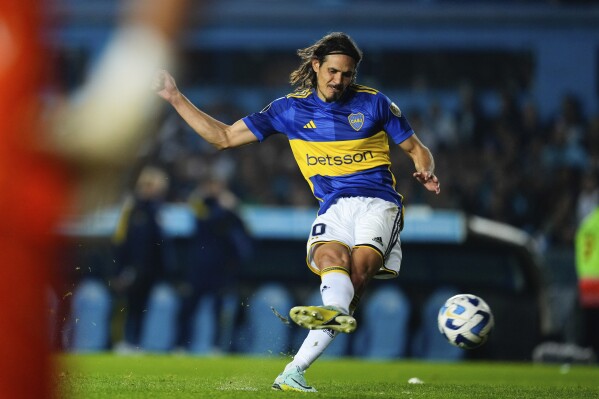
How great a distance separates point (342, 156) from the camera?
24.2 feet

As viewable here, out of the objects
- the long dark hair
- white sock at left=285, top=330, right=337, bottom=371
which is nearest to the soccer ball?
white sock at left=285, top=330, right=337, bottom=371

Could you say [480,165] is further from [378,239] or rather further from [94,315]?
[378,239]

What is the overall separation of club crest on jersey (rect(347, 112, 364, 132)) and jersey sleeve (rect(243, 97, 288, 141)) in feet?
1.54

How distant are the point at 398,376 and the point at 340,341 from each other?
495 cm

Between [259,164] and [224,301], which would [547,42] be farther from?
[224,301]

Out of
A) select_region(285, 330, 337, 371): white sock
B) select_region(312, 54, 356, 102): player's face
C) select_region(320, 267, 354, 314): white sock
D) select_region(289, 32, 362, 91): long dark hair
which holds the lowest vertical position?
select_region(285, 330, 337, 371): white sock

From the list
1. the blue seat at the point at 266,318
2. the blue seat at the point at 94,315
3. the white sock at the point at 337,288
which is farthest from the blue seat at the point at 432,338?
the white sock at the point at 337,288

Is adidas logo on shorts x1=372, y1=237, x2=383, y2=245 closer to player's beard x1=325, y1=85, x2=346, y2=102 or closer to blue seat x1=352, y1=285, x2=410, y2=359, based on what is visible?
player's beard x1=325, y1=85, x2=346, y2=102

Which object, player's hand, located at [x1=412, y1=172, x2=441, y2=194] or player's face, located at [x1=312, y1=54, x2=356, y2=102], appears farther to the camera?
player's face, located at [x1=312, y1=54, x2=356, y2=102]

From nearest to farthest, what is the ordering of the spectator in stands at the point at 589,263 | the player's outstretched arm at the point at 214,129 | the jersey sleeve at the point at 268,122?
the player's outstretched arm at the point at 214,129, the jersey sleeve at the point at 268,122, the spectator in stands at the point at 589,263

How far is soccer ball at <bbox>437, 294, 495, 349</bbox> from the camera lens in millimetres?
8461

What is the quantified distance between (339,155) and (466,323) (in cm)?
190

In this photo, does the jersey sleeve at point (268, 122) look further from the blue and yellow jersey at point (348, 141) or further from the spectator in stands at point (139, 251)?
the spectator in stands at point (139, 251)

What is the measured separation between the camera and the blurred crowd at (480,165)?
19062 mm
